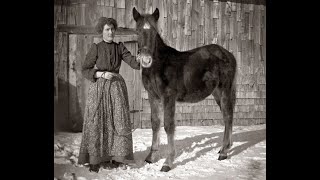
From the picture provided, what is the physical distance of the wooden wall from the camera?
362 centimetres

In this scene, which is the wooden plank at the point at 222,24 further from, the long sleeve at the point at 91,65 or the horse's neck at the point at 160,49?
the long sleeve at the point at 91,65

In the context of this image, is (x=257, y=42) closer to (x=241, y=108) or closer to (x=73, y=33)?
(x=241, y=108)

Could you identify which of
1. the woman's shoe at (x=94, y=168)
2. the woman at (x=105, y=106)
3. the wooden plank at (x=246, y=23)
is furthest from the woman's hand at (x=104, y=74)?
the wooden plank at (x=246, y=23)

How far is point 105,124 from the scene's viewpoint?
3348 mm

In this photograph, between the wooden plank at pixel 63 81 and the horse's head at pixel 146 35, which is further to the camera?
the wooden plank at pixel 63 81

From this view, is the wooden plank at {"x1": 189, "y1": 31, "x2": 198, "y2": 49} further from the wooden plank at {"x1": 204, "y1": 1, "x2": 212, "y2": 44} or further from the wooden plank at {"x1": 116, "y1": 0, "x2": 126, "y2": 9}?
the wooden plank at {"x1": 116, "y1": 0, "x2": 126, "y2": 9}

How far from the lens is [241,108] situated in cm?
397

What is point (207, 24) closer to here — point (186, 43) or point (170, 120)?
point (186, 43)

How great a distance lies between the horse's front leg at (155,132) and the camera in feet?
11.6

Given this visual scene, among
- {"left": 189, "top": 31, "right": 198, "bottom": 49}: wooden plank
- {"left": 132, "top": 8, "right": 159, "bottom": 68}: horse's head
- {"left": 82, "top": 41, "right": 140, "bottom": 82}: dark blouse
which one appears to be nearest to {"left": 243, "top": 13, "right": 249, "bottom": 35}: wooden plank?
{"left": 189, "top": 31, "right": 198, "bottom": 49}: wooden plank

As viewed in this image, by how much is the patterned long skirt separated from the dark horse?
14.0 inches

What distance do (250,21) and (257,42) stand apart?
27 centimetres

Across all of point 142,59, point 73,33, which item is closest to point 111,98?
point 142,59

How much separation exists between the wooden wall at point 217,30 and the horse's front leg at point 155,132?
1.15ft
